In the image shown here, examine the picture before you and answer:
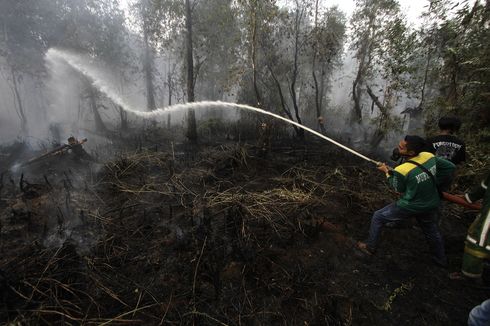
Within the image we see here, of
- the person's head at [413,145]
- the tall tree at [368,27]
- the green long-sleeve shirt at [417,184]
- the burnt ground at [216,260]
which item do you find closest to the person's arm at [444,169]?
the green long-sleeve shirt at [417,184]

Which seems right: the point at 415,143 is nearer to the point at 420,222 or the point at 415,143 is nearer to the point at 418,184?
the point at 418,184

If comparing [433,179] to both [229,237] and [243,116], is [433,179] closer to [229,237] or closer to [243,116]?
[229,237]

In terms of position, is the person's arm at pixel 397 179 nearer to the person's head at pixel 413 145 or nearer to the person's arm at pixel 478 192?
the person's head at pixel 413 145

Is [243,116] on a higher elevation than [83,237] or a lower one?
higher

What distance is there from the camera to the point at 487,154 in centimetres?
552

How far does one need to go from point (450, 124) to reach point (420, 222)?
1.77 m

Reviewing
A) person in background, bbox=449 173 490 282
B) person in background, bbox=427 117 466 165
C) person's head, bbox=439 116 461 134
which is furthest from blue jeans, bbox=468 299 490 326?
person's head, bbox=439 116 461 134

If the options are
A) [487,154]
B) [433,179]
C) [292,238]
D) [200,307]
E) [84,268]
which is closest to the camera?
[200,307]

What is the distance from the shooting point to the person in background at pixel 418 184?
333 cm

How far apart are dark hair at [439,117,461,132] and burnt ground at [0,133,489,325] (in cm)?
205

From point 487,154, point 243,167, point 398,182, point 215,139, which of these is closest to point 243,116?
point 215,139

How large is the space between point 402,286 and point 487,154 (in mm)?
4297

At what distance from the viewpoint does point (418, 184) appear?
3.33 meters

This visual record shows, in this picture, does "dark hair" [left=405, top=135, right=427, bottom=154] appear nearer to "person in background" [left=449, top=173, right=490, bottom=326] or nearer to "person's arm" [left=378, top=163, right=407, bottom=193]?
"person's arm" [left=378, top=163, right=407, bottom=193]
